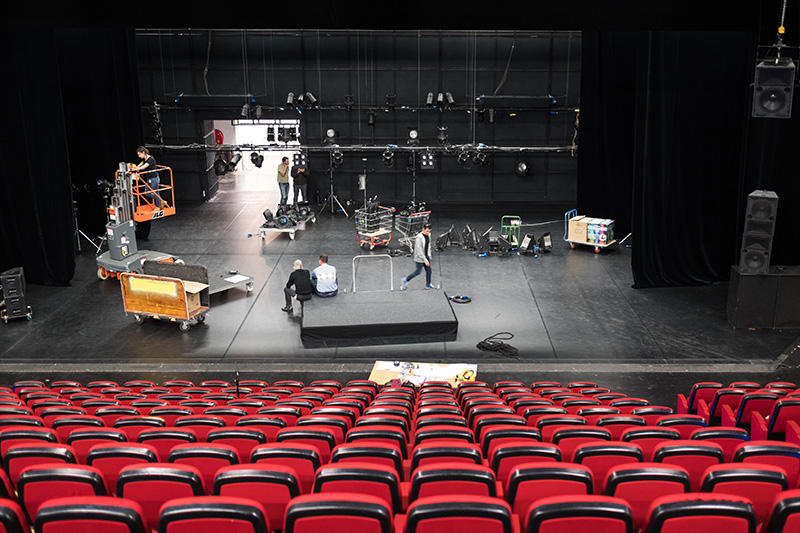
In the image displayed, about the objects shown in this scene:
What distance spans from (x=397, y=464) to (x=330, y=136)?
64.9 feet

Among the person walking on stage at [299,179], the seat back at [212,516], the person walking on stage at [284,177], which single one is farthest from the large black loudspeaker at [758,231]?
the person walking on stage at [284,177]

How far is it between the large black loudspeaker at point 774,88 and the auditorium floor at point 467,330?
4.15 m

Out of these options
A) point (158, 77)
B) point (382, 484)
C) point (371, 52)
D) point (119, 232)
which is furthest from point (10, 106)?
point (382, 484)

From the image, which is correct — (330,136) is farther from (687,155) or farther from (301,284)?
(687,155)

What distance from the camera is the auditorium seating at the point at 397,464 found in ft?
11.3

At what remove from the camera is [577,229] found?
767 inches

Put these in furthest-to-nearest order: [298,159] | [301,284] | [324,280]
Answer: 1. [298,159]
2. [324,280]
3. [301,284]

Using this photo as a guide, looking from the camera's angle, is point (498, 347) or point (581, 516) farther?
point (498, 347)

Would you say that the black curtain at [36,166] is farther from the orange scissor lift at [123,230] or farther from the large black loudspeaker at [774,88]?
the large black loudspeaker at [774,88]

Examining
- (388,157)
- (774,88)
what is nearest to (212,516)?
(774,88)

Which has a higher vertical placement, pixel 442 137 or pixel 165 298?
pixel 442 137

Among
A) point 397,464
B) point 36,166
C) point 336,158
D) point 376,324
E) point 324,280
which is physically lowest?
point 376,324

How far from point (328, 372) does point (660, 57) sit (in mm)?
9808

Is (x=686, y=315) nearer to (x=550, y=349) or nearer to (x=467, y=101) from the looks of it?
(x=550, y=349)
